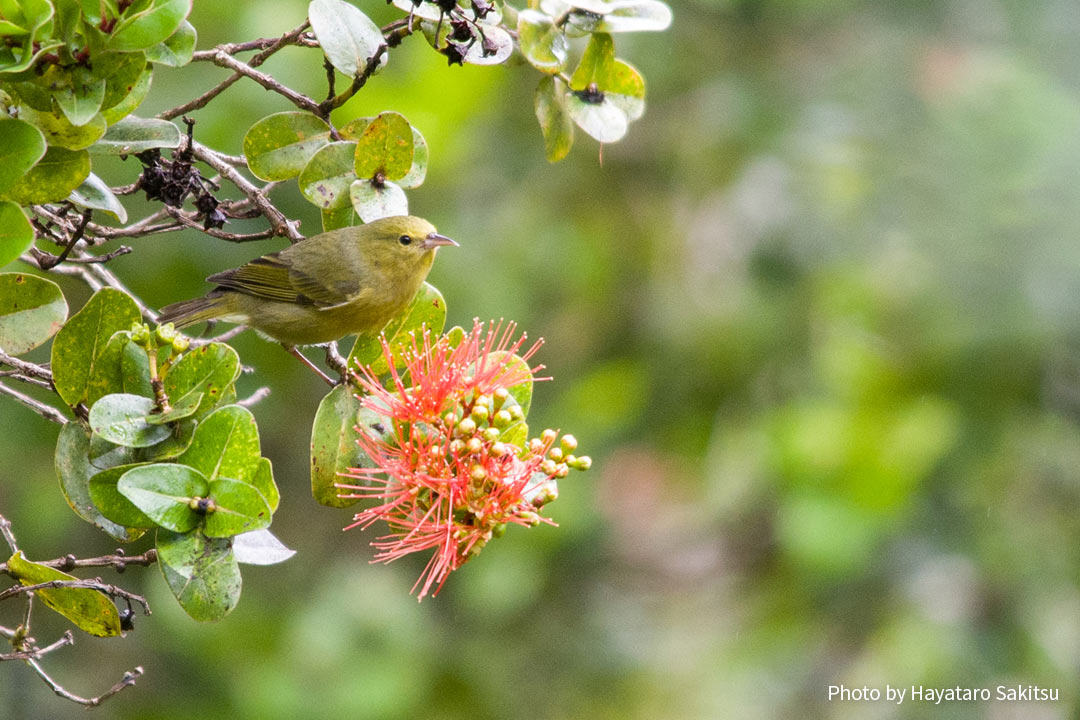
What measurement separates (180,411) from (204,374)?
0.34 ft

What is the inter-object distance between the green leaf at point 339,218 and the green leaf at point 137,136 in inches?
14.6

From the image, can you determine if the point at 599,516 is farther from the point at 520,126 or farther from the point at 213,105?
the point at 213,105

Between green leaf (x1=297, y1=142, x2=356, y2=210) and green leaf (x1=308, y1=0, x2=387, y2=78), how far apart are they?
0.16m

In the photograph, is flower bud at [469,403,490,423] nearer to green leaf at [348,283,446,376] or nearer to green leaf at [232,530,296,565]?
green leaf at [348,283,446,376]

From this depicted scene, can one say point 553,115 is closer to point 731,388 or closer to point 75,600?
point 75,600

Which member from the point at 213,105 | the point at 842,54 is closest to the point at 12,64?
the point at 213,105

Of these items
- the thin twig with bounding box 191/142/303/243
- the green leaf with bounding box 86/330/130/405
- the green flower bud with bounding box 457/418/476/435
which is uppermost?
the thin twig with bounding box 191/142/303/243

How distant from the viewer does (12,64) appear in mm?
1646

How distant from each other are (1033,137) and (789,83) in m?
1.48

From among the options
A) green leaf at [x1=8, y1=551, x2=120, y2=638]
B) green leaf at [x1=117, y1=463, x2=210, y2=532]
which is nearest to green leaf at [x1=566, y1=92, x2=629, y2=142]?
green leaf at [x1=117, y1=463, x2=210, y2=532]

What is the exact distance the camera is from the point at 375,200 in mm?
2223

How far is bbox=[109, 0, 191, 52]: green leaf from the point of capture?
169 cm

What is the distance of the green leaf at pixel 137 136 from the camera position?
2.00 meters

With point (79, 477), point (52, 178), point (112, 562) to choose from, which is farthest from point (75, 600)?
point (52, 178)
